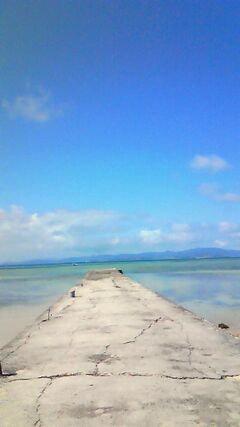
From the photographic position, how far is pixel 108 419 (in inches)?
117

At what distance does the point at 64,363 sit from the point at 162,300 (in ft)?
22.5

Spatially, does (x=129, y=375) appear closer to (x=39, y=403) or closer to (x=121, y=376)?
(x=121, y=376)

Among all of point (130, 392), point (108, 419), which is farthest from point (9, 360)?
→ point (108, 419)

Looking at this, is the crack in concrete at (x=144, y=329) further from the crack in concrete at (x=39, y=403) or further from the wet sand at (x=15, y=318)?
the wet sand at (x=15, y=318)

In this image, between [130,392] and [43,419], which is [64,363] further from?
[43,419]

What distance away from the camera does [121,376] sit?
3975mm

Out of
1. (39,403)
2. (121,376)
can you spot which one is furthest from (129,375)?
(39,403)

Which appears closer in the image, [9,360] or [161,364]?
[161,364]

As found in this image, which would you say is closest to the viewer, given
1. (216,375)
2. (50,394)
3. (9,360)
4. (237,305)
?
(50,394)

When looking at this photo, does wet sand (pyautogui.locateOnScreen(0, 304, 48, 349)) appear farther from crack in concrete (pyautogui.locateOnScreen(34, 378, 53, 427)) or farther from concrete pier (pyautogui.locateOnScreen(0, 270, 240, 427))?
crack in concrete (pyautogui.locateOnScreen(34, 378, 53, 427))

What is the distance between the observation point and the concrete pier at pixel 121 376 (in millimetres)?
3043

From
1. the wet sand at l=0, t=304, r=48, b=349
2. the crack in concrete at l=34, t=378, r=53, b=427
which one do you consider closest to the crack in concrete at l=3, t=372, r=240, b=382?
the crack in concrete at l=34, t=378, r=53, b=427

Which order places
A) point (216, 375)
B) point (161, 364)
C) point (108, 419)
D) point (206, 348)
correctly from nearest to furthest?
point (108, 419) < point (216, 375) < point (161, 364) < point (206, 348)

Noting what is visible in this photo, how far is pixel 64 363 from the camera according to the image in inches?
181
